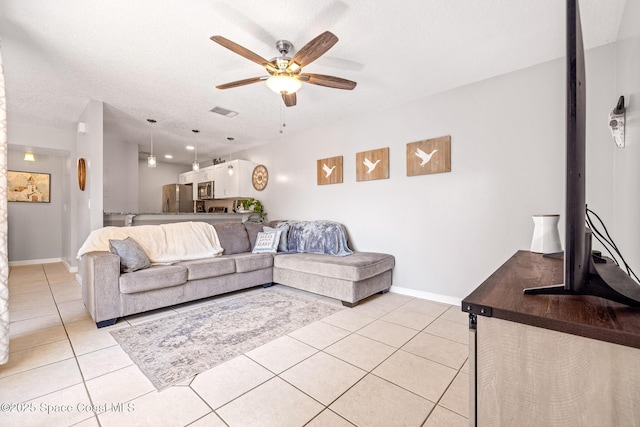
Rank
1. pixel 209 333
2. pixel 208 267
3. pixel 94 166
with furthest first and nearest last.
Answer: pixel 94 166, pixel 208 267, pixel 209 333

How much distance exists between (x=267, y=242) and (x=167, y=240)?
132 cm

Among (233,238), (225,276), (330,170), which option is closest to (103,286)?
(225,276)

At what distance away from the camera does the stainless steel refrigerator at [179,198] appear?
702cm

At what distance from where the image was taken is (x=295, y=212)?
4938mm

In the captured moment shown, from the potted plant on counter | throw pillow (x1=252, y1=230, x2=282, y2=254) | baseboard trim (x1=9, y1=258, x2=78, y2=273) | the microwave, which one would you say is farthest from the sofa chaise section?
baseboard trim (x1=9, y1=258, x2=78, y2=273)

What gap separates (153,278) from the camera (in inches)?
107

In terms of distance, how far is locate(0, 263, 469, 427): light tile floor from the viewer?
4.65 feet

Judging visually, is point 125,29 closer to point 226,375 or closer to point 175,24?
point 175,24

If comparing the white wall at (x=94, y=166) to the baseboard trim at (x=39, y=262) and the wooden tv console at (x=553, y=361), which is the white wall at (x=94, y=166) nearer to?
the baseboard trim at (x=39, y=262)

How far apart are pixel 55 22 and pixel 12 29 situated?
42 centimetres

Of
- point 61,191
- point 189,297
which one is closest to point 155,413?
point 189,297

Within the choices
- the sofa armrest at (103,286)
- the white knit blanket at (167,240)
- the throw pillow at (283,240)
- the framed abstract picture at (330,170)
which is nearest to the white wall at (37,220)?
the white knit blanket at (167,240)

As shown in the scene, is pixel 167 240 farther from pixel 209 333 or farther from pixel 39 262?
pixel 39 262

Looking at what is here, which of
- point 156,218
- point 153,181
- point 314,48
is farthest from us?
point 153,181
